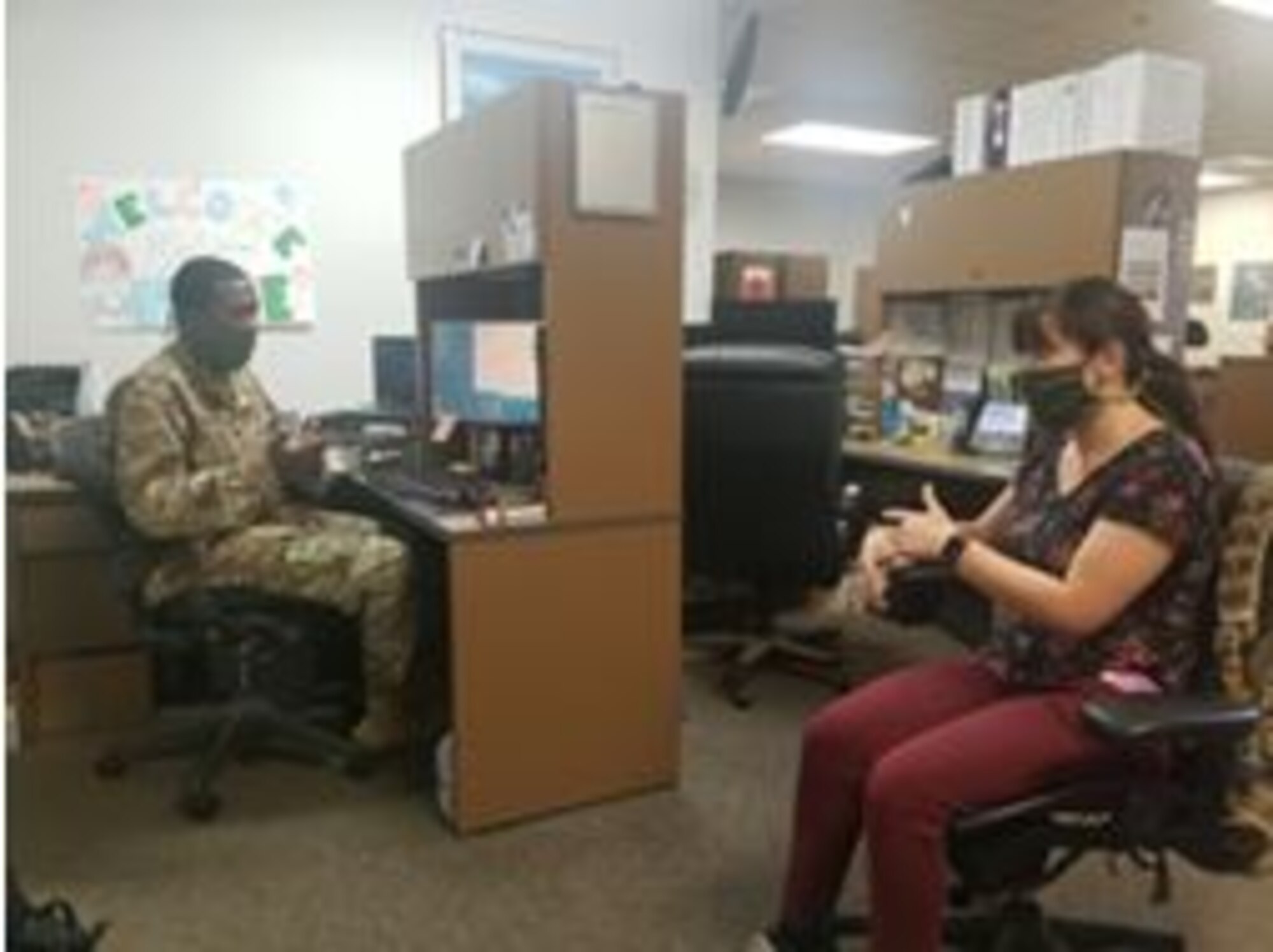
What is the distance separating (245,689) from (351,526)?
475 mm

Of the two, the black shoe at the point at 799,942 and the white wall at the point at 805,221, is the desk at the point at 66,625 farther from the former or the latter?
the white wall at the point at 805,221

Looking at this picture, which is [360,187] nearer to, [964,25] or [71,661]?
[71,661]

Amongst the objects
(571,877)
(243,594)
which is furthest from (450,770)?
(243,594)

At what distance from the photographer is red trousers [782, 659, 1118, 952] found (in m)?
1.66

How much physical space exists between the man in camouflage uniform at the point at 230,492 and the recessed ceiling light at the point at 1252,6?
3872 mm

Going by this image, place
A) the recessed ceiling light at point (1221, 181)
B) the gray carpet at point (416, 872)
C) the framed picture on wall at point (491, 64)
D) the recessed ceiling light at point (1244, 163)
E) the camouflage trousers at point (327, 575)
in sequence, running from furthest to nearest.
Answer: the recessed ceiling light at point (1221, 181), the recessed ceiling light at point (1244, 163), the framed picture on wall at point (491, 64), the camouflage trousers at point (327, 575), the gray carpet at point (416, 872)

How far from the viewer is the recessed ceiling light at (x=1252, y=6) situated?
14.9ft

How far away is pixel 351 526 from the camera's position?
3.02 metres

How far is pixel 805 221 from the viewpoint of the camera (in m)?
10.2

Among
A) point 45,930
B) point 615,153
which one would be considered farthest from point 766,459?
point 45,930

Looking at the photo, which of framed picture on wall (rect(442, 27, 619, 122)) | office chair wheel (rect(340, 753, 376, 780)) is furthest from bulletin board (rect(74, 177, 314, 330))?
office chair wheel (rect(340, 753, 376, 780))

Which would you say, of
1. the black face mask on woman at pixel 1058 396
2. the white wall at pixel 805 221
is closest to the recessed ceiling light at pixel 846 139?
the white wall at pixel 805 221

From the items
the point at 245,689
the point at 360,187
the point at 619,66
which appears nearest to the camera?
the point at 245,689

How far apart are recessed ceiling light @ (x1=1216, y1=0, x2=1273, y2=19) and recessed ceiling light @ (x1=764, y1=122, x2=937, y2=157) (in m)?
2.85
